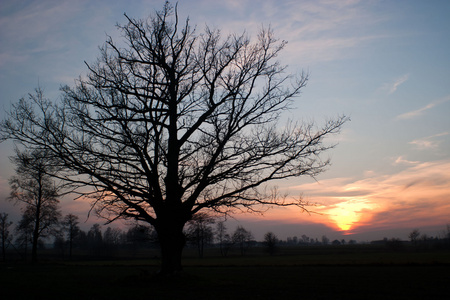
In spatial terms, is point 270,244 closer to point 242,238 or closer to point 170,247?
point 242,238

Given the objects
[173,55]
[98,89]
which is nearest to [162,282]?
[98,89]

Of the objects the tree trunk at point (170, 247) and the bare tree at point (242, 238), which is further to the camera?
the bare tree at point (242, 238)

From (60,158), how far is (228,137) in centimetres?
722

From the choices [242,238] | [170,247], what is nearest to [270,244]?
[242,238]

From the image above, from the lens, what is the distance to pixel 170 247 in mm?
13938

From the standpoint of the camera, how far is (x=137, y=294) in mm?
10109

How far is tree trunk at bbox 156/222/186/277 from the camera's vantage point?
1384 cm

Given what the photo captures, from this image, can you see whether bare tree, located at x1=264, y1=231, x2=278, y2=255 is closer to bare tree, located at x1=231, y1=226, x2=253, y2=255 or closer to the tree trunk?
bare tree, located at x1=231, y1=226, x2=253, y2=255

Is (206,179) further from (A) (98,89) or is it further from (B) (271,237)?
(B) (271,237)

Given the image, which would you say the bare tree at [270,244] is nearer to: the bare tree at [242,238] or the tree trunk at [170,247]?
the bare tree at [242,238]

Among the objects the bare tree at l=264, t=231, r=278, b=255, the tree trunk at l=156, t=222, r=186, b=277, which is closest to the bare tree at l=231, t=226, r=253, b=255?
the bare tree at l=264, t=231, r=278, b=255

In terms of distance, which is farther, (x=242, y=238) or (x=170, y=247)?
(x=242, y=238)

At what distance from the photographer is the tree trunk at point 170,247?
13.8 meters

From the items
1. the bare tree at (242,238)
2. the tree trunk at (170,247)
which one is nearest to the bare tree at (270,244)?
the bare tree at (242,238)
